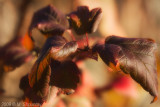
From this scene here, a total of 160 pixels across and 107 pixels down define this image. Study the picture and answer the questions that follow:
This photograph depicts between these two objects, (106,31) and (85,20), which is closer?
(85,20)

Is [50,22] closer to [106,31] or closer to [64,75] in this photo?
[64,75]

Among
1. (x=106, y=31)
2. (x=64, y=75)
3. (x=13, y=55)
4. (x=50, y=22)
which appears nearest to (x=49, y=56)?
(x=64, y=75)

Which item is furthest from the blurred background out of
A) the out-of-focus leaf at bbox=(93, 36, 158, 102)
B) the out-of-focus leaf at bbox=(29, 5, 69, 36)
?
the out-of-focus leaf at bbox=(93, 36, 158, 102)

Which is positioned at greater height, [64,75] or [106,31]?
[64,75]

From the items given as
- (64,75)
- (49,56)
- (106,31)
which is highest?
(49,56)

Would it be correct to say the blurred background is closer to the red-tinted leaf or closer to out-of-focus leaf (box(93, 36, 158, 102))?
the red-tinted leaf

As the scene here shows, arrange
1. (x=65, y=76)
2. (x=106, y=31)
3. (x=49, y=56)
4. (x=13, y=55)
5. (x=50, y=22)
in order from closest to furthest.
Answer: (x=49, y=56) → (x=65, y=76) → (x=50, y=22) → (x=13, y=55) → (x=106, y=31)

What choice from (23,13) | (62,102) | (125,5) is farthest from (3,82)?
(125,5)
